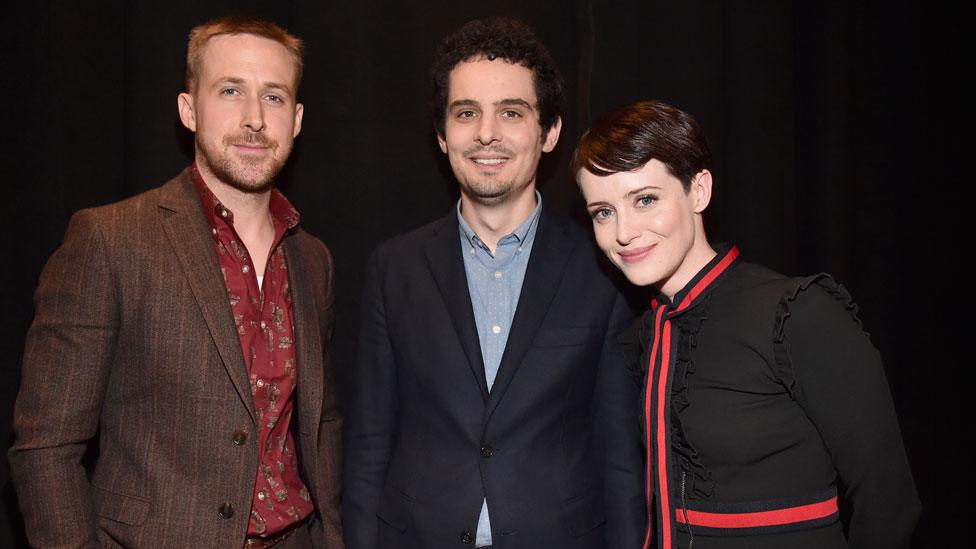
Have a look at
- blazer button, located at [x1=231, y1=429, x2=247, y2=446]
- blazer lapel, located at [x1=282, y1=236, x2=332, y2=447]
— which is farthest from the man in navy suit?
blazer button, located at [x1=231, y1=429, x2=247, y2=446]

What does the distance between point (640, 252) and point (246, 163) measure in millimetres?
1034

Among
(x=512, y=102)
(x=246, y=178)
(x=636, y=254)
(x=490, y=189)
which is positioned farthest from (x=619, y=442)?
(x=246, y=178)

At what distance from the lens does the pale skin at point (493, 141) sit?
6.24 ft

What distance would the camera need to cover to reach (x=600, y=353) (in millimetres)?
1896

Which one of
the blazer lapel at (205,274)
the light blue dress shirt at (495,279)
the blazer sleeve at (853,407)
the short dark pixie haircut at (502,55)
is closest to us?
the blazer sleeve at (853,407)

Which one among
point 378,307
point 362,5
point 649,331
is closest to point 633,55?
point 362,5

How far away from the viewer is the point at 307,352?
6.19ft

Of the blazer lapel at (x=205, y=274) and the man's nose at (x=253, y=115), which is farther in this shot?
the man's nose at (x=253, y=115)

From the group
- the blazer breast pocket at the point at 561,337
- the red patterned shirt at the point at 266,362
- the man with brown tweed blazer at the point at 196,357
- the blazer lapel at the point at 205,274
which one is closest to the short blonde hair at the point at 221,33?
the man with brown tweed blazer at the point at 196,357

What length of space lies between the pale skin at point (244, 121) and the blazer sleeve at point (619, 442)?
0.97 metres

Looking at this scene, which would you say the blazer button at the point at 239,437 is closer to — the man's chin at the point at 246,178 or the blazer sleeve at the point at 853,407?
the man's chin at the point at 246,178

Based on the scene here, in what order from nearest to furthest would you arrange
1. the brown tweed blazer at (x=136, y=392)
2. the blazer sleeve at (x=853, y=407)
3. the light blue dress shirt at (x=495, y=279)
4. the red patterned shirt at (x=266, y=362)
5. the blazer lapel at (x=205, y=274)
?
the blazer sleeve at (x=853, y=407) → the brown tweed blazer at (x=136, y=392) → the blazer lapel at (x=205, y=274) → the red patterned shirt at (x=266, y=362) → the light blue dress shirt at (x=495, y=279)

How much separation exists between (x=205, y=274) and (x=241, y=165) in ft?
1.03

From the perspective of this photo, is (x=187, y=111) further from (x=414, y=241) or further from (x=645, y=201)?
(x=645, y=201)
